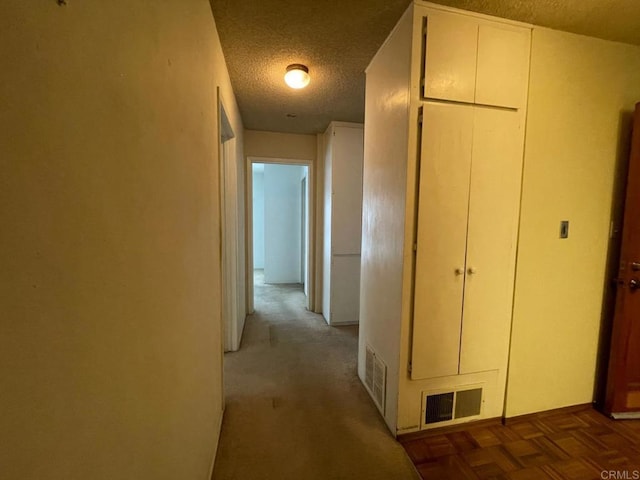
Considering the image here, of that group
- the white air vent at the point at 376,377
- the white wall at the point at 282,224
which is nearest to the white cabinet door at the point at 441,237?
the white air vent at the point at 376,377

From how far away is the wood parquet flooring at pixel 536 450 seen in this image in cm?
141

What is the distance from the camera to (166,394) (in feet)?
2.65

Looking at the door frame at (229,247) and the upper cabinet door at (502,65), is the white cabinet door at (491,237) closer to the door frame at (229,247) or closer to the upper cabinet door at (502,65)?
the upper cabinet door at (502,65)

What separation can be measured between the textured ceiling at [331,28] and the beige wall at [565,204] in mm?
145

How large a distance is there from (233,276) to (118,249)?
6.86ft

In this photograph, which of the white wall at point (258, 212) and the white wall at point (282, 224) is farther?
the white wall at point (258, 212)

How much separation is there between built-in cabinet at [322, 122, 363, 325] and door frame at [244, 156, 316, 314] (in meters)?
0.32

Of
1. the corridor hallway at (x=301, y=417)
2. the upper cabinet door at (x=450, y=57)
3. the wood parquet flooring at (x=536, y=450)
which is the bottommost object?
the corridor hallway at (x=301, y=417)

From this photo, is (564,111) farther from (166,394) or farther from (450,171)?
(166,394)

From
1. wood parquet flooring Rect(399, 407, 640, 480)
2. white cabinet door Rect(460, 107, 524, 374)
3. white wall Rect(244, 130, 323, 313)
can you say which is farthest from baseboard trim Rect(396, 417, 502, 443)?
white wall Rect(244, 130, 323, 313)

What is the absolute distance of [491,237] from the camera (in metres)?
1.60

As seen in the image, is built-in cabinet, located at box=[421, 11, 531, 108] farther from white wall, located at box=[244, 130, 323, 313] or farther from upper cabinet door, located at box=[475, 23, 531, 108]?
white wall, located at box=[244, 130, 323, 313]

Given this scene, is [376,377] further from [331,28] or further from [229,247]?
Result: [331,28]

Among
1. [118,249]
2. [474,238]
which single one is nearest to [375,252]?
[474,238]
